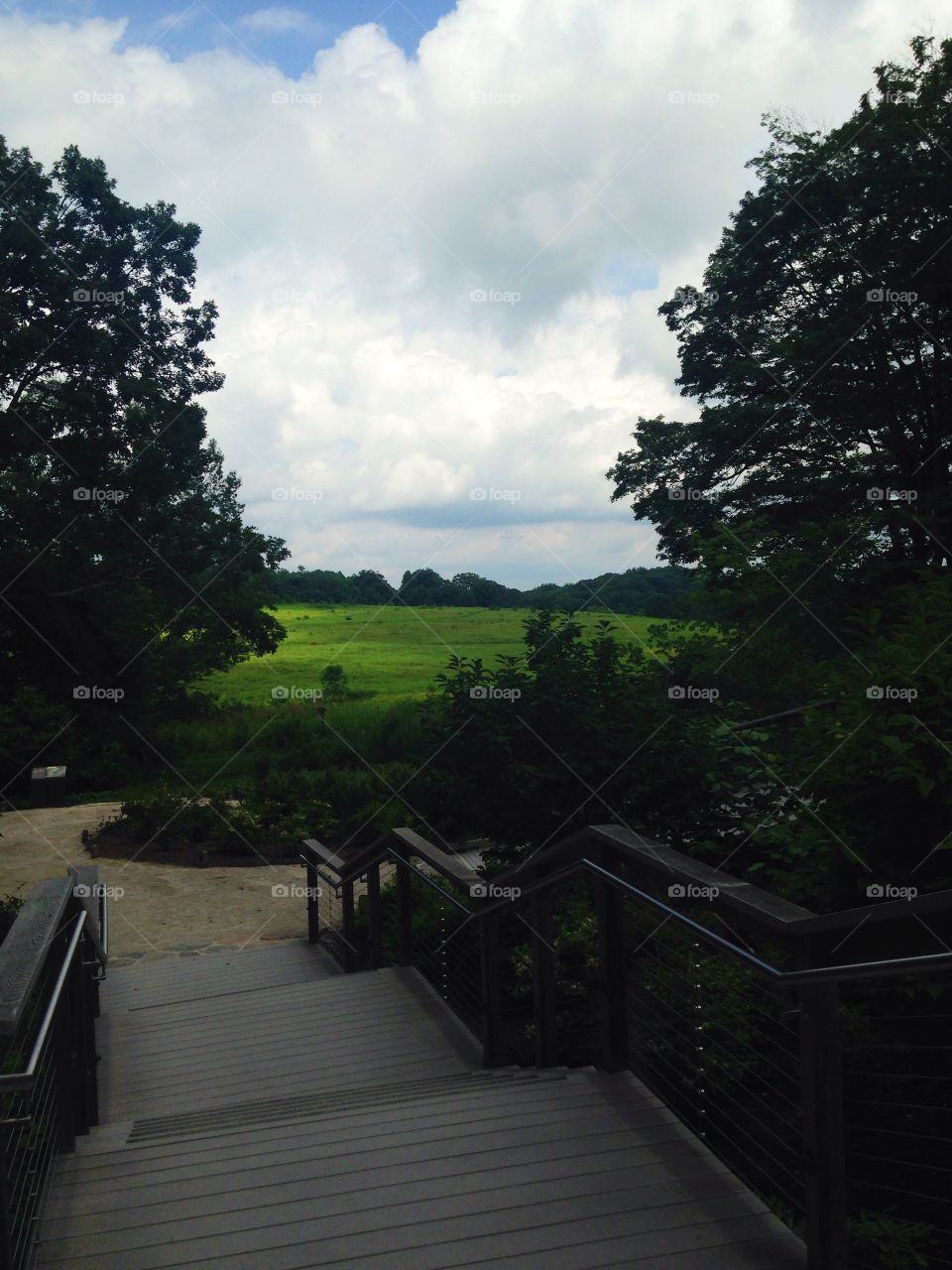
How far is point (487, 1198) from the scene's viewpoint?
2.32 metres

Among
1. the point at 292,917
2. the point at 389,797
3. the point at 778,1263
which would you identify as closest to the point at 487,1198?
the point at 778,1263

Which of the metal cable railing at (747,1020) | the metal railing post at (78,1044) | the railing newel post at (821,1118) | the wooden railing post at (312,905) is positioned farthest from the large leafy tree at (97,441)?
the railing newel post at (821,1118)

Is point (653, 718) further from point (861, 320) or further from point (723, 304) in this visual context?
point (723, 304)

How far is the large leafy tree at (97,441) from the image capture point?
1570cm

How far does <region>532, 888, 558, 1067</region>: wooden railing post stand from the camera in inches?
136

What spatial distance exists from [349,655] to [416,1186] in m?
21.5

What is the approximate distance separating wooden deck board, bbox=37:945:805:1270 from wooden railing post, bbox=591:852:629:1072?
77 millimetres

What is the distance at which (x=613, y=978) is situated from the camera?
10.1 ft

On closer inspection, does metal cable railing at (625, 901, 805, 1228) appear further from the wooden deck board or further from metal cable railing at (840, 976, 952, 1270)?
the wooden deck board

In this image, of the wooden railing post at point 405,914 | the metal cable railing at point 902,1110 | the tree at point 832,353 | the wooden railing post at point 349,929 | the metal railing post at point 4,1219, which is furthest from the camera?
the tree at point 832,353

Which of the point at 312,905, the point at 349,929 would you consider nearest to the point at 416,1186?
the point at 349,929

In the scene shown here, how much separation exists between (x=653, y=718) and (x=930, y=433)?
1176 centimetres

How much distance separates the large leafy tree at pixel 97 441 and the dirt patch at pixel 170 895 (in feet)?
15.5

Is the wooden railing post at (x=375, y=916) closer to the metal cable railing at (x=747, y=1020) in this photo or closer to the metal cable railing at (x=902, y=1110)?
the metal cable railing at (x=747, y=1020)
